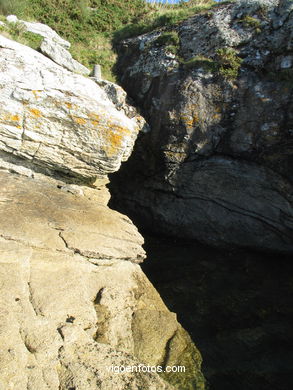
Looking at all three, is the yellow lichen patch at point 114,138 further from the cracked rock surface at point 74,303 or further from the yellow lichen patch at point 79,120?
the cracked rock surface at point 74,303

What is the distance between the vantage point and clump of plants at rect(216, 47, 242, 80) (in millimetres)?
10352

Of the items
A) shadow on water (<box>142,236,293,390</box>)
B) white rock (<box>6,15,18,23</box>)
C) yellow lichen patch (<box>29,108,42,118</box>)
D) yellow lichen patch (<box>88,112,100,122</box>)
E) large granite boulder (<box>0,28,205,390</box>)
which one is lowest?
shadow on water (<box>142,236,293,390</box>)

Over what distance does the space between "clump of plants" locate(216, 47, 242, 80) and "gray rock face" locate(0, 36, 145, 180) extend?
3.82m

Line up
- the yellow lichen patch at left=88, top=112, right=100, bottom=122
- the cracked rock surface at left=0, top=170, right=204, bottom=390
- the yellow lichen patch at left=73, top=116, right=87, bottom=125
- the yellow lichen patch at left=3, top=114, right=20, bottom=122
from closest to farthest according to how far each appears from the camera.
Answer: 1. the cracked rock surface at left=0, top=170, right=204, bottom=390
2. the yellow lichen patch at left=3, top=114, right=20, bottom=122
3. the yellow lichen patch at left=73, top=116, right=87, bottom=125
4. the yellow lichen patch at left=88, top=112, right=100, bottom=122

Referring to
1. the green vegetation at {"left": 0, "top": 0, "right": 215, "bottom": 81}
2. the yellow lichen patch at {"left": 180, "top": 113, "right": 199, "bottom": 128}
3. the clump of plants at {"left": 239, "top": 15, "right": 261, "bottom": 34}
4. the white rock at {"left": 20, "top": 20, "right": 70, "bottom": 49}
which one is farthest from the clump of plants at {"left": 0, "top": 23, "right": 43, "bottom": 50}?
the clump of plants at {"left": 239, "top": 15, "right": 261, "bottom": 34}

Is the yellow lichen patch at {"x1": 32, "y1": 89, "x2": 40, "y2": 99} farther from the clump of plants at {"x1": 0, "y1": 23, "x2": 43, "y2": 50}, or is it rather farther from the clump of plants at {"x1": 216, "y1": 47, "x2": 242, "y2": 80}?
the clump of plants at {"x1": 216, "y1": 47, "x2": 242, "y2": 80}

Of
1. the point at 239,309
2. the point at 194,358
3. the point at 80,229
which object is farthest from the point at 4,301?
the point at 239,309

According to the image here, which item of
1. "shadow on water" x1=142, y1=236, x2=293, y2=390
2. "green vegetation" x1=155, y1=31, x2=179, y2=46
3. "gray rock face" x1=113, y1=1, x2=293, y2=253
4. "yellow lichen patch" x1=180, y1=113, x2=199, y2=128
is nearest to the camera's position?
"shadow on water" x1=142, y1=236, x2=293, y2=390

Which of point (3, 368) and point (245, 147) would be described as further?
point (245, 147)

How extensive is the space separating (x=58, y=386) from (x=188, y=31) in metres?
11.3

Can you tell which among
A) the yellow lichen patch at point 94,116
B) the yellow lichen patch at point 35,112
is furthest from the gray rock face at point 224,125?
the yellow lichen patch at point 35,112

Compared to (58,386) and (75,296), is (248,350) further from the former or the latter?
(58,386)

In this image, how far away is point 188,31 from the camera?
37.6 feet

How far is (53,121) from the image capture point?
814 centimetres
